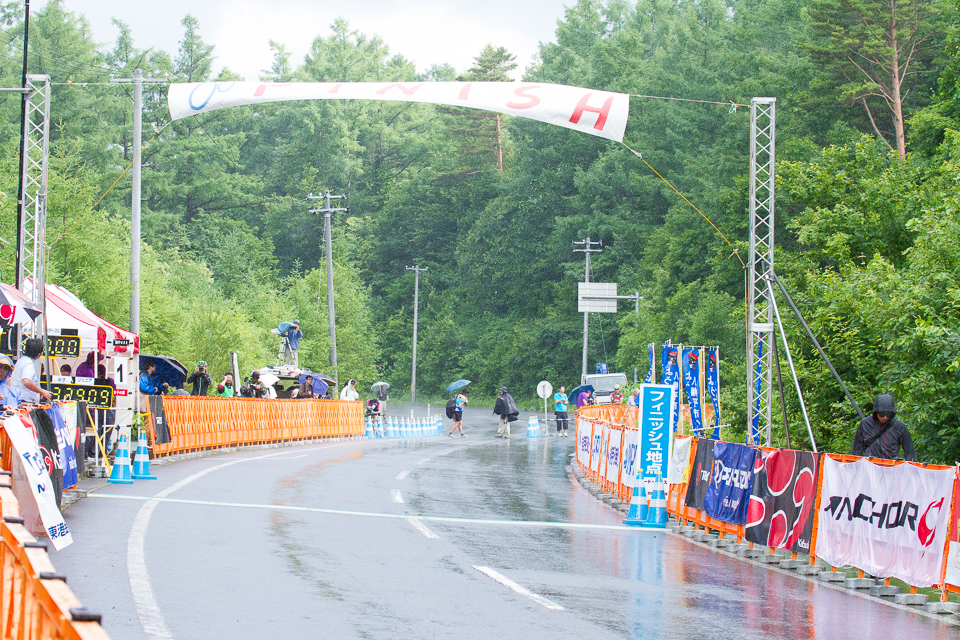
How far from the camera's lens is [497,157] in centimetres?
9844

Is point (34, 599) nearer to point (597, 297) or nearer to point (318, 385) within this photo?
point (318, 385)

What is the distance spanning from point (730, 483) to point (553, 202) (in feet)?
249

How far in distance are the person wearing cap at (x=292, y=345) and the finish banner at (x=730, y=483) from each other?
2812 cm

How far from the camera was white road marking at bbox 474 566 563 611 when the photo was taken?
839 centimetres

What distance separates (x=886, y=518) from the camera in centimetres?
1026

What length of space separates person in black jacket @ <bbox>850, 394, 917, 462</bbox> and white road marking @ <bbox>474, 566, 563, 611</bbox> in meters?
4.51

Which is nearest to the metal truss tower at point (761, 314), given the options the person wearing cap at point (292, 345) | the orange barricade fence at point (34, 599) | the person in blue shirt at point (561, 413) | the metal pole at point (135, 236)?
the orange barricade fence at point (34, 599)

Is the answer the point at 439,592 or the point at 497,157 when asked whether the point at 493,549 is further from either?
the point at 497,157

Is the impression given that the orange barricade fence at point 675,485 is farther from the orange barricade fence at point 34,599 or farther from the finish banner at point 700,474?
the orange barricade fence at point 34,599

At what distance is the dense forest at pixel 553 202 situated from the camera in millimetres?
23688

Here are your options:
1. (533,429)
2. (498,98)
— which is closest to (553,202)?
(533,429)

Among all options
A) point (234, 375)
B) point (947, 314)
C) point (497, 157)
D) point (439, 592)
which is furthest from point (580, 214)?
point (439, 592)

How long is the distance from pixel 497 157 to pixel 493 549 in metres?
88.8

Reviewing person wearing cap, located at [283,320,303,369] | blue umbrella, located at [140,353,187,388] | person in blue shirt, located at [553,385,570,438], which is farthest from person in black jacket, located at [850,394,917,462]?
person in blue shirt, located at [553,385,570,438]
